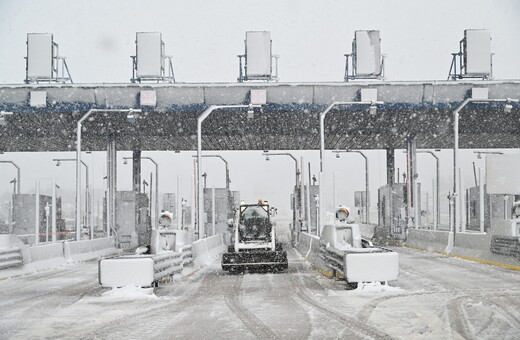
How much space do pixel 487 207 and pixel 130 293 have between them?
155ft

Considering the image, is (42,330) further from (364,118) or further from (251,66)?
(364,118)

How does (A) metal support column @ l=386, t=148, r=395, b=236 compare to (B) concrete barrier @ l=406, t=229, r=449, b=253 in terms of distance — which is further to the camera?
(A) metal support column @ l=386, t=148, r=395, b=236

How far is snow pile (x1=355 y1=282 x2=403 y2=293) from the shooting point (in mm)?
15156

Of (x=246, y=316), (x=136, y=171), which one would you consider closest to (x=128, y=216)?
(x=136, y=171)

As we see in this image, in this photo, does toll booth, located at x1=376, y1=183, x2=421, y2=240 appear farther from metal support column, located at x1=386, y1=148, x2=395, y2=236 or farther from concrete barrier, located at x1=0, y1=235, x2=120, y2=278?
concrete barrier, located at x1=0, y1=235, x2=120, y2=278

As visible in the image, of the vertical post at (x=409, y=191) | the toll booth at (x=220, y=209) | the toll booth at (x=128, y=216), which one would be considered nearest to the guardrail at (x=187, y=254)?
the toll booth at (x=128, y=216)

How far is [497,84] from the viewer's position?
33.3m

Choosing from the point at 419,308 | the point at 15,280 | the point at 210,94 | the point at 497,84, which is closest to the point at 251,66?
the point at 210,94

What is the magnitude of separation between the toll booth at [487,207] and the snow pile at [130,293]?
125ft

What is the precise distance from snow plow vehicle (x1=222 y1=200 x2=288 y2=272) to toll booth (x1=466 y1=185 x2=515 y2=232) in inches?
1155

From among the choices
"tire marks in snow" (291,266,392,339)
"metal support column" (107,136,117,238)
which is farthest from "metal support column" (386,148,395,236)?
"tire marks in snow" (291,266,392,339)

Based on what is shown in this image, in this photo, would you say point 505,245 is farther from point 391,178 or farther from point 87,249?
point 391,178

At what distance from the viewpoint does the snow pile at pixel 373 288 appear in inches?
597

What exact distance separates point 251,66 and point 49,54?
9.93 m
